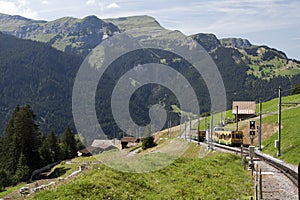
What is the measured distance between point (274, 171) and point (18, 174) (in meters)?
50.8

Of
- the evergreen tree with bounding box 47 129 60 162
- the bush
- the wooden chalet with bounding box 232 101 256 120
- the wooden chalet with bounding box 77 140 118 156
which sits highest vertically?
the wooden chalet with bounding box 232 101 256 120

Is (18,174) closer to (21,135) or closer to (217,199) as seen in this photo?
(21,135)

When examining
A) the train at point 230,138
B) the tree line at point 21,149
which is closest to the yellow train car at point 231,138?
the train at point 230,138

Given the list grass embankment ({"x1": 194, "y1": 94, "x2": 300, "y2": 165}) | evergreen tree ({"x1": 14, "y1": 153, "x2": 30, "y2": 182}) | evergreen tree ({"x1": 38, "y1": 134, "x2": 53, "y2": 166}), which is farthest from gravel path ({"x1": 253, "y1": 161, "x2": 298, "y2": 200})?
evergreen tree ({"x1": 38, "y1": 134, "x2": 53, "y2": 166})

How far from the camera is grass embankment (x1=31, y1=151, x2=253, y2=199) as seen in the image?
18266 mm

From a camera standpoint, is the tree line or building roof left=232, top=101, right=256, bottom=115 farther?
building roof left=232, top=101, right=256, bottom=115

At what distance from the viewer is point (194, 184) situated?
77.9 feet

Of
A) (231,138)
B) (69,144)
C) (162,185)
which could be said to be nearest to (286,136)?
(231,138)

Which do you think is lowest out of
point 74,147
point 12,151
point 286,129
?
point 74,147

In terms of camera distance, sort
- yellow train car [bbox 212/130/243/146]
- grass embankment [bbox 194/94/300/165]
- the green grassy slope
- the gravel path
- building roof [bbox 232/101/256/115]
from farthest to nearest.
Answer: building roof [bbox 232/101/256/115]
yellow train car [bbox 212/130/243/146]
grass embankment [bbox 194/94/300/165]
the green grassy slope
the gravel path

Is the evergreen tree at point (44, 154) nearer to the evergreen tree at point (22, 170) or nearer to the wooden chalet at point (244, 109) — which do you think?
the evergreen tree at point (22, 170)

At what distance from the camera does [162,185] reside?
23734 millimetres

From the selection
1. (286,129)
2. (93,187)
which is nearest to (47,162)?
(286,129)

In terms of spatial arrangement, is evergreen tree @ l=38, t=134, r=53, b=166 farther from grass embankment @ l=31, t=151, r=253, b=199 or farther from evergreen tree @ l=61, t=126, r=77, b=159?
grass embankment @ l=31, t=151, r=253, b=199
